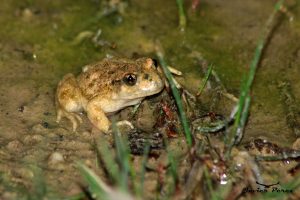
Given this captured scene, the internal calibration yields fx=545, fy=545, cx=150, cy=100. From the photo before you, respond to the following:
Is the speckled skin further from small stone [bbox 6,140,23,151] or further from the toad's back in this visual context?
small stone [bbox 6,140,23,151]

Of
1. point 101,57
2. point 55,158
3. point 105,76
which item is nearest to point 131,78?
point 105,76

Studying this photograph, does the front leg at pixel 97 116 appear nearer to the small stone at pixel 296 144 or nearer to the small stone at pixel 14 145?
the small stone at pixel 14 145

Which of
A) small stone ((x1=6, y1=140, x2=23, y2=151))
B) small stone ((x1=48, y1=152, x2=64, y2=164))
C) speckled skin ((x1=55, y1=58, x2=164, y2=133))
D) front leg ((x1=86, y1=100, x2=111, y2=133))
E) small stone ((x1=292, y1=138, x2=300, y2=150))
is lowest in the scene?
small stone ((x1=292, y1=138, x2=300, y2=150))

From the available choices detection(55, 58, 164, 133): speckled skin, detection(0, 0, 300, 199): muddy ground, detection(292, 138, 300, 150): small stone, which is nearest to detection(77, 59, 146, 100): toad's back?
detection(55, 58, 164, 133): speckled skin

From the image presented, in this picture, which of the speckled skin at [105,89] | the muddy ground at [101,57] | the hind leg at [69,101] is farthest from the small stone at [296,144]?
the hind leg at [69,101]

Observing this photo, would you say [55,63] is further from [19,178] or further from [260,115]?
[260,115]

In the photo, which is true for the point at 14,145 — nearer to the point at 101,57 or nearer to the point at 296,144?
the point at 101,57
